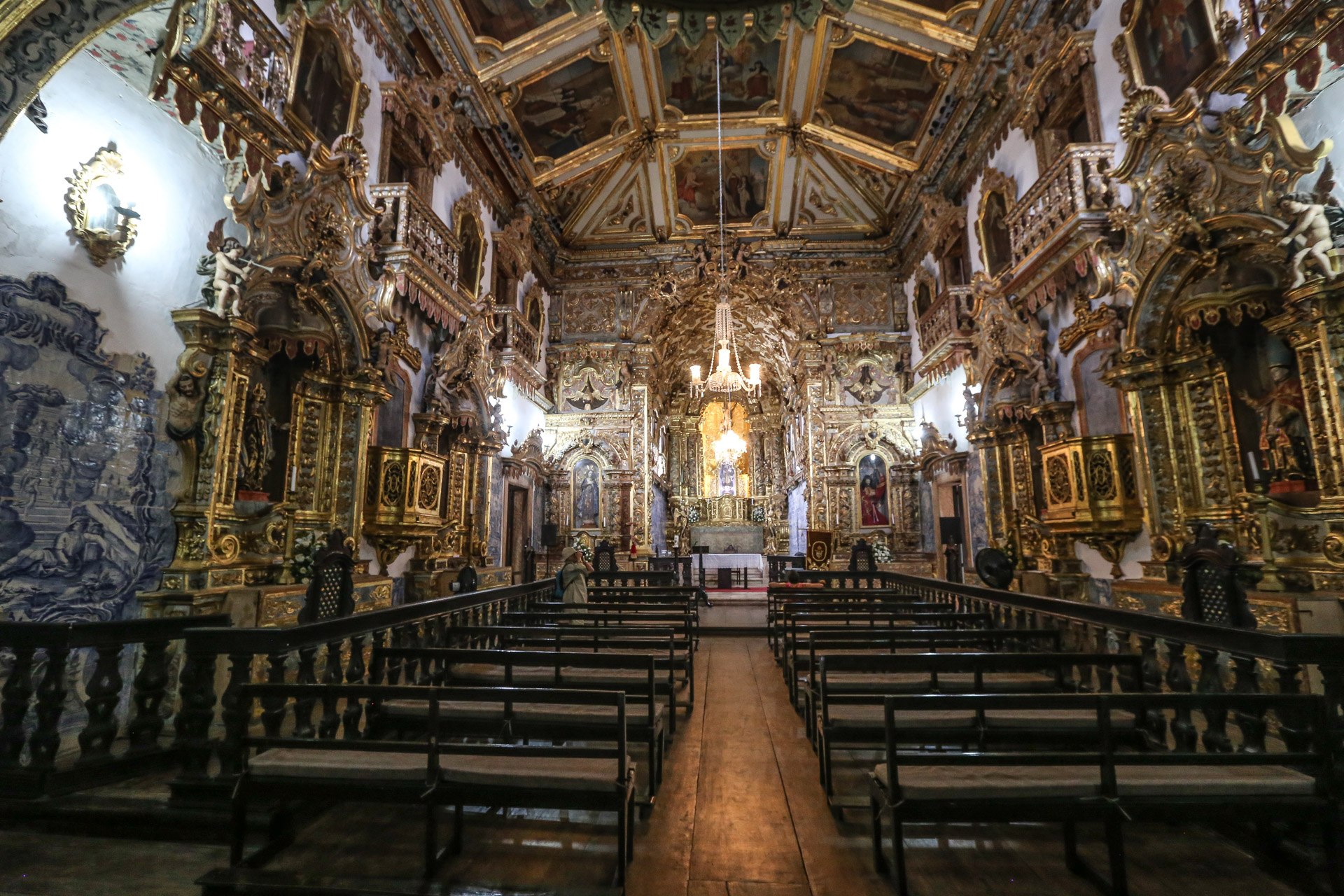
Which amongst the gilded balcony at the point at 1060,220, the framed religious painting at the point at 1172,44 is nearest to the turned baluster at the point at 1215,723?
the framed religious painting at the point at 1172,44

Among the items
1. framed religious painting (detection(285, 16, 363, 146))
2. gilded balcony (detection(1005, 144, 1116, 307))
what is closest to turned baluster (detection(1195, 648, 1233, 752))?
gilded balcony (detection(1005, 144, 1116, 307))

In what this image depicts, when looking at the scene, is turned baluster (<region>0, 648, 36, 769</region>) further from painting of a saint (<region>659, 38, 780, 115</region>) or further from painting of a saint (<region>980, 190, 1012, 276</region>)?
painting of a saint (<region>659, 38, 780, 115</region>)

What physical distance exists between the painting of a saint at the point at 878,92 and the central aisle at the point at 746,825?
12.3m

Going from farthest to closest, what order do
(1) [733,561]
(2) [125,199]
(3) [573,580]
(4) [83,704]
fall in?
(1) [733,561]
(3) [573,580]
(2) [125,199]
(4) [83,704]

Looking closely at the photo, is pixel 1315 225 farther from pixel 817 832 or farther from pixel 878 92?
pixel 878 92

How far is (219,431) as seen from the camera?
4.85 meters

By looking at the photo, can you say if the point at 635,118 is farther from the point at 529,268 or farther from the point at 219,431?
the point at 219,431

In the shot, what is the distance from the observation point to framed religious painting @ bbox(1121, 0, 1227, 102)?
19.4 ft

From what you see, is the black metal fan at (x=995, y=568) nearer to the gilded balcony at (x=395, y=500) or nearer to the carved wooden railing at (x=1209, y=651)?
the carved wooden railing at (x=1209, y=651)

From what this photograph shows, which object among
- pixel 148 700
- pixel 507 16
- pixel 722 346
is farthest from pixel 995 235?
pixel 148 700

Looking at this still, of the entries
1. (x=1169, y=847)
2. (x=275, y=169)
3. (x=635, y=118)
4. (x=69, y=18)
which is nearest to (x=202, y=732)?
(x=69, y=18)

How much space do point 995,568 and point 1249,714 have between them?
6.42 meters

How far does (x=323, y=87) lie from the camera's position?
7234 millimetres

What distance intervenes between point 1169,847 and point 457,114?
41.7ft
